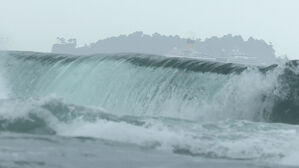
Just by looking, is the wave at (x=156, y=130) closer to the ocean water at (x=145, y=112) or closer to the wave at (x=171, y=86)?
the ocean water at (x=145, y=112)

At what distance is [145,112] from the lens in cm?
1617

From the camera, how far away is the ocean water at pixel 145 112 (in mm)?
8047

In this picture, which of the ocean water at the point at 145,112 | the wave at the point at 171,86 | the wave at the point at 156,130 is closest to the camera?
the ocean water at the point at 145,112

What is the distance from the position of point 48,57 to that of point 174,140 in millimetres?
14226

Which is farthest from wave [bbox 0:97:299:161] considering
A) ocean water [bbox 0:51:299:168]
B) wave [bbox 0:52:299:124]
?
wave [bbox 0:52:299:124]

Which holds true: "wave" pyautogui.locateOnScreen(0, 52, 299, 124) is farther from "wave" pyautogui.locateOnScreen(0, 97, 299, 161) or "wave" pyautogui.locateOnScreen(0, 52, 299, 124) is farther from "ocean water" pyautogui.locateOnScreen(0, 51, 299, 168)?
"wave" pyautogui.locateOnScreen(0, 97, 299, 161)

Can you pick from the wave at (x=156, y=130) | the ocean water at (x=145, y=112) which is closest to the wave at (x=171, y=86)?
the ocean water at (x=145, y=112)

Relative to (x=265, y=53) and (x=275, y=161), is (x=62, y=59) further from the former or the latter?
(x=265, y=53)

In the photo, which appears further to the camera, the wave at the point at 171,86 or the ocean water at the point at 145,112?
the wave at the point at 171,86

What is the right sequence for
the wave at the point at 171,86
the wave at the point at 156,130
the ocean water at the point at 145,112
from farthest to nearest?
1. the wave at the point at 171,86
2. the wave at the point at 156,130
3. the ocean water at the point at 145,112

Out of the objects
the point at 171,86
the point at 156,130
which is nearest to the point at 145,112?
the point at 171,86

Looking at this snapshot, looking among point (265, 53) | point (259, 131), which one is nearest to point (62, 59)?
point (259, 131)

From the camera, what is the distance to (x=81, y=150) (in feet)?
26.8

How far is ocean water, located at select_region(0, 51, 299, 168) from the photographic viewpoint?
8047 mm
